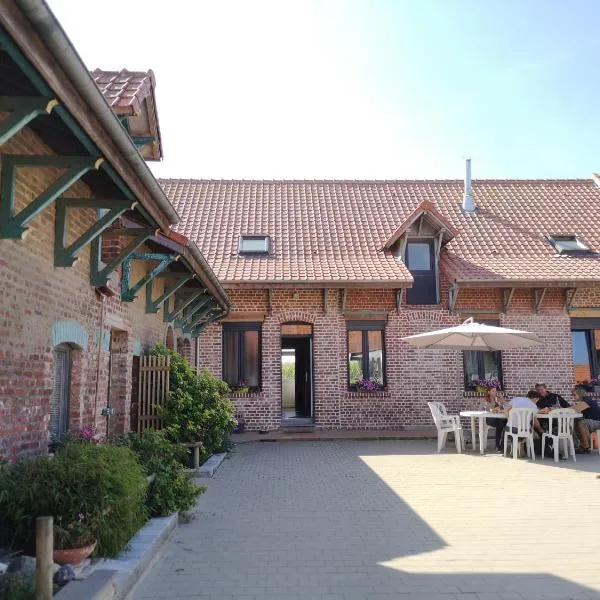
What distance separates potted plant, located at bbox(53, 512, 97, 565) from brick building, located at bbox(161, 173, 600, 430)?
10.4 m

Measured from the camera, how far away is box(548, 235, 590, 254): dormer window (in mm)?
16438

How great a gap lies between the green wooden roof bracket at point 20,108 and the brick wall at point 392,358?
11.6m

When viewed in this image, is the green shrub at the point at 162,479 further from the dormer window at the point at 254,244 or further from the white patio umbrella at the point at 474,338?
the dormer window at the point at 254,244

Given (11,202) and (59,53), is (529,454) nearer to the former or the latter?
(11,202)

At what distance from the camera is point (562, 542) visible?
5609 millimetres

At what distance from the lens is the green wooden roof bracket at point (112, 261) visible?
6.75 m

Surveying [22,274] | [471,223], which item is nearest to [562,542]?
[22,274]

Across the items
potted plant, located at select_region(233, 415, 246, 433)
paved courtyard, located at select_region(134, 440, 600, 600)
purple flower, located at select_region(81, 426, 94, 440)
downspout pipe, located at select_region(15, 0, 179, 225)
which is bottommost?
paved courtyard, located at select_region(134, 440, 600, 600)

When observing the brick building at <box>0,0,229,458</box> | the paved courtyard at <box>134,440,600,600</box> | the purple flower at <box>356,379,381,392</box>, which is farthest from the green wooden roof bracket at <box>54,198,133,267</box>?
the purple flower at <box>356,379,381,392</box>

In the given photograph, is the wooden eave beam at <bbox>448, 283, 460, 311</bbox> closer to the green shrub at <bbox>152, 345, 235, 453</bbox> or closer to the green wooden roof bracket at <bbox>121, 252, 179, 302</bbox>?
the green shrub at <bbox>152, 345, 235, 453</bbox>

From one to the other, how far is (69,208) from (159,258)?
6.97 feet

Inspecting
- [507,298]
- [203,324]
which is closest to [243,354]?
[203,324]

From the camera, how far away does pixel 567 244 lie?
16.8 metres

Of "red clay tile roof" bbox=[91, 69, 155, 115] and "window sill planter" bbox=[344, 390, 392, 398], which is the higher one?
"red clay tile roof" bbox=[91, 69, 155, 115]
